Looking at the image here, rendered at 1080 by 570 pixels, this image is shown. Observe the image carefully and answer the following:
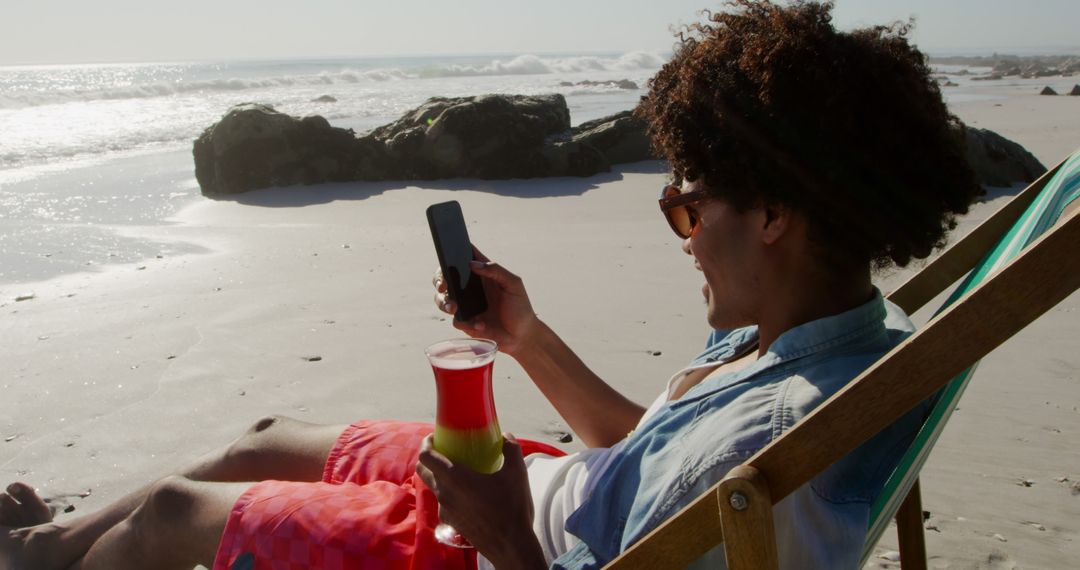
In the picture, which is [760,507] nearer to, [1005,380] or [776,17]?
[776,17]

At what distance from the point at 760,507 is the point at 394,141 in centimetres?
968

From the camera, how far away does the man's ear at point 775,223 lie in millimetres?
1729

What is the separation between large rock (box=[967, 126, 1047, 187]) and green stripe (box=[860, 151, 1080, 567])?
765cm

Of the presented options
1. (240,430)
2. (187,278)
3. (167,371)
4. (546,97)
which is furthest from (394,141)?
(240,430)

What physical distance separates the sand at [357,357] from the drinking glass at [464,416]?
154 cm

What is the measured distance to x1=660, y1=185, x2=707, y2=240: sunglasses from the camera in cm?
185

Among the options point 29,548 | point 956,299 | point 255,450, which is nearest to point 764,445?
point 956,299

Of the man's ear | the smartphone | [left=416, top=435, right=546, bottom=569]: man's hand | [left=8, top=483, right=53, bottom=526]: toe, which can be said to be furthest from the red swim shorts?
[left=8, top=483, right=53, bottom=526]: toe

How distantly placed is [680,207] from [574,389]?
0.84m

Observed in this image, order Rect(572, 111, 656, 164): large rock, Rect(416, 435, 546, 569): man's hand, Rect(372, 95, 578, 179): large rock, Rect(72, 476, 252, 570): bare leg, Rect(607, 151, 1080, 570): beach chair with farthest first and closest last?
Rect(572, 111, 656, 164): large rock → Rect(372, 95, 578, 179): large rock → Rect(72, 476, 252, 570): bare leg → Rect(416, 435, 546, 569): man's hand → Rect(607, 151, 1080, 570): beach chair

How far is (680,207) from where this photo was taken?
188 cm

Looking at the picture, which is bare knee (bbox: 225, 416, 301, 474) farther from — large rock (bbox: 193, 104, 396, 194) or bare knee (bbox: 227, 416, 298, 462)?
large rock (bbox: 193, 104, 396, 194)

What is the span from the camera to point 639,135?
36.7ft

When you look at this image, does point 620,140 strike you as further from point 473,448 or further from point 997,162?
point 473,448
